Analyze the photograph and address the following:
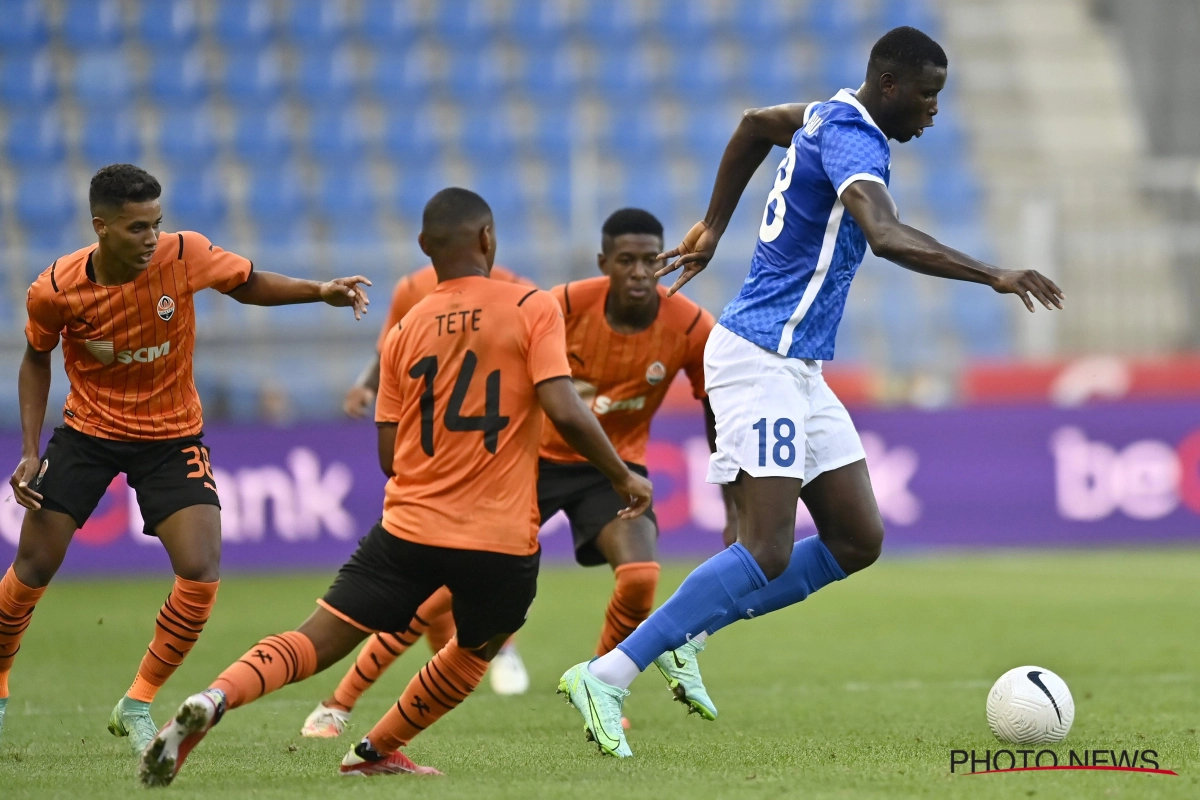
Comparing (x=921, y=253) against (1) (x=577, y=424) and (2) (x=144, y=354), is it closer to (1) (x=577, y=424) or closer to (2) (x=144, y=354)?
(1) (x=577, y=424)

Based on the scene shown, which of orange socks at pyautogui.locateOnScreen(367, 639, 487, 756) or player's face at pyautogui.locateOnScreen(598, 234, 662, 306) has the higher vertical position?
player's face at pyautogui.locateOnScreen(598, 234, 662, 306)

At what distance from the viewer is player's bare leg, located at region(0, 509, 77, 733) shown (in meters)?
5.66

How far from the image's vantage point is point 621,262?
6.68m

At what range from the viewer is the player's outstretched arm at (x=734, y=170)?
5617 mm

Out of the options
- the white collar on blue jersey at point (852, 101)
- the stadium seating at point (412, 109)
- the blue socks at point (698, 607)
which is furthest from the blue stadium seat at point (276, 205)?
the blue socks at point (698, 607)

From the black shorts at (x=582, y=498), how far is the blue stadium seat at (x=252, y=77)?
43.1 feet

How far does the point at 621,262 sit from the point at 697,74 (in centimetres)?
1375

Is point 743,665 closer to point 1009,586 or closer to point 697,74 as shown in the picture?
point 1009,586

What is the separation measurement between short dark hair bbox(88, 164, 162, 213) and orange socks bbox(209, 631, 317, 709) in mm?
1815

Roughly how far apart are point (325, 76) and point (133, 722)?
1453cm

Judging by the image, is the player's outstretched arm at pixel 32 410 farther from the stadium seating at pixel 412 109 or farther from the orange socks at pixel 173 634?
the stadium seating at pixel 412 109

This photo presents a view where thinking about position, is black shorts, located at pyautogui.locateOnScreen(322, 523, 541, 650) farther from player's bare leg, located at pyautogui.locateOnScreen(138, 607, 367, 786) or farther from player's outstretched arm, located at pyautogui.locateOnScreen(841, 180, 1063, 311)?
player's outstretched arm, located at pyautogui.locateOnScreen(841, 180, 1063, 311)

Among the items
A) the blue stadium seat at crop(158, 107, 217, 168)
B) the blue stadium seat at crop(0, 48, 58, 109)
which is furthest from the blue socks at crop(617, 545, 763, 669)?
the blue stadium seat at crop(0, 48, 58, 109)

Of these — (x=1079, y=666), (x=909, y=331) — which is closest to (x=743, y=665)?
(x=1079, y=666)
